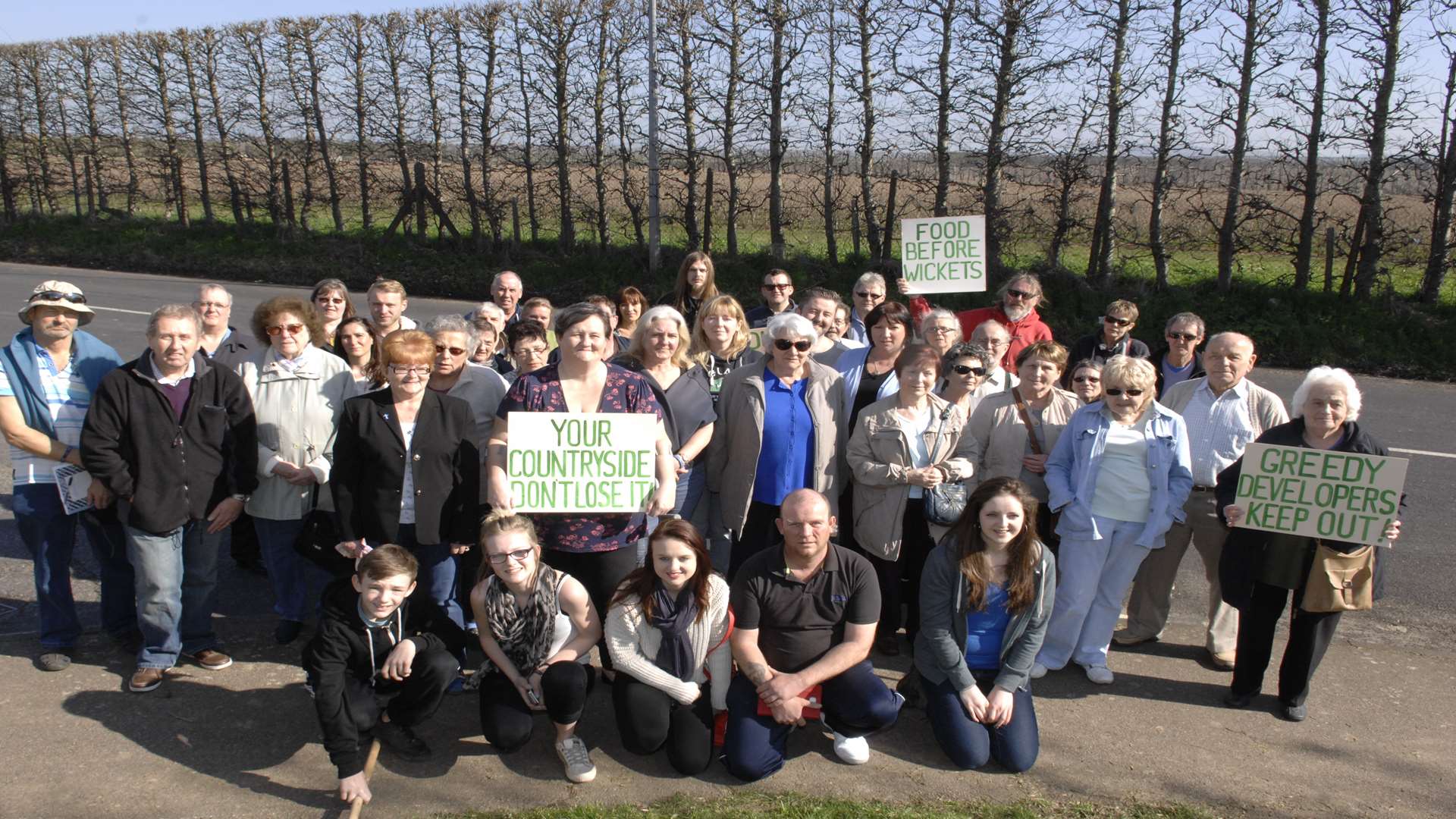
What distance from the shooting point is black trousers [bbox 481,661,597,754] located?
4.43 metres

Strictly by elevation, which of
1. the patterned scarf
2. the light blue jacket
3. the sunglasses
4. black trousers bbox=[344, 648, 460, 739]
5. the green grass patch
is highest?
the sunglasses

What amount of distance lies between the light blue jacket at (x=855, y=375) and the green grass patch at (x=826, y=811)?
222 cm

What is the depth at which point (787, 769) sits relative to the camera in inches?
175

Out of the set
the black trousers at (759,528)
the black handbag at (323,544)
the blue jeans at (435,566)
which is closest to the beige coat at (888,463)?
the black trousers at (759,528)

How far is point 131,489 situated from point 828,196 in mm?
15264

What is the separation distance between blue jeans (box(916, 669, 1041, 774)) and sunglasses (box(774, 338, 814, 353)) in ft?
6.05

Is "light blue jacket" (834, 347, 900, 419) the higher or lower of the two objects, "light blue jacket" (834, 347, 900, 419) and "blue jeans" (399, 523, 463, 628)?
the higher

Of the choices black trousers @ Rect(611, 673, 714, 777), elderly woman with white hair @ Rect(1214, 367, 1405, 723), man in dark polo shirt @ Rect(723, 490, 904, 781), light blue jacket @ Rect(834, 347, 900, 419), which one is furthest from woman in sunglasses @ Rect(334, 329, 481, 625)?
elderly woman with white hair @ Rect(1214, 367, 1405, 723)

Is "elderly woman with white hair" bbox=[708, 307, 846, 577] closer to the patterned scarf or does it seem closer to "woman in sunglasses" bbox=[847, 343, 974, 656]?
"woman in sunglasses" bbox=[847, 343, 974, 656]

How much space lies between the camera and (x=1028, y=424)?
18.1ft

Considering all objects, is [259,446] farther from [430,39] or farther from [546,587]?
[430,39]

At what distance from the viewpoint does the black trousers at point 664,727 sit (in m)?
4.38

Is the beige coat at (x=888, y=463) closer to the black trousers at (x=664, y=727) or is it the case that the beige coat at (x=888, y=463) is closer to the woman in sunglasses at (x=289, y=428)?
the black trousers at (x=664, y=727)

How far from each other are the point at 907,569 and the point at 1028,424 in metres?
1.07
